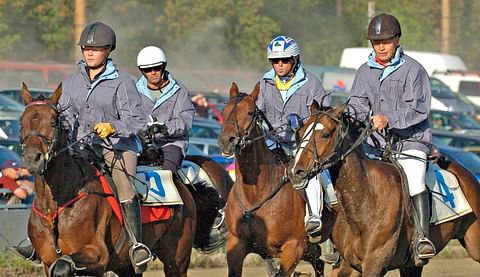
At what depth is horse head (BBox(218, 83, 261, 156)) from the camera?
1102cm

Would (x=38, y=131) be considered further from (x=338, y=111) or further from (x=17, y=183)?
(x=17, y=183)

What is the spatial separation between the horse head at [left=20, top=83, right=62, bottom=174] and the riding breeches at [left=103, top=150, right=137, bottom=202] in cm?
106

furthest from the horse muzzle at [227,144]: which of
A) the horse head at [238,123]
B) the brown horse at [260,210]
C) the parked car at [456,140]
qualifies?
the parked car at [456,140]

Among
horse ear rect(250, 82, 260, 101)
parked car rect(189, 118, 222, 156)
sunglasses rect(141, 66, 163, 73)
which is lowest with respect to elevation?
parked car rect(189, 118, 222, 156)

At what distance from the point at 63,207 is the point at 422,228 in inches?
122

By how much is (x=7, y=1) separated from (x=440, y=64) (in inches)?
606

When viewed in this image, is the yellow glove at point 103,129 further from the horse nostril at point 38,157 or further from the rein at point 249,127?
the rein at point 249,127

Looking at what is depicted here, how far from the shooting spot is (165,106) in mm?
12320

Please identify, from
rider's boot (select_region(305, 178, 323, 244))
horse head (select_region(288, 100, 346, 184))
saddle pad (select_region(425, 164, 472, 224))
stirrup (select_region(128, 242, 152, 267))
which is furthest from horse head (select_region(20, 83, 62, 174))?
saddle pad (select_region(425, 164, 472, 224))

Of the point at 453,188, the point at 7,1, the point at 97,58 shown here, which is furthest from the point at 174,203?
the point at 7,1

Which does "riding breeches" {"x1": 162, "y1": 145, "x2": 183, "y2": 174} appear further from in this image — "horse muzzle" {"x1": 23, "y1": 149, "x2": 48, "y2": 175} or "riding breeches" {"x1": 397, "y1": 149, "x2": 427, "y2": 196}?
"horse muzzle" {"x1": 23, "y1": 149, "x2": 48, "y2": 175}

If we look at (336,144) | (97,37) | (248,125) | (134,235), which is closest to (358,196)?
(336,144)

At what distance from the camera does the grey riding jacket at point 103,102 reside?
35.1ft

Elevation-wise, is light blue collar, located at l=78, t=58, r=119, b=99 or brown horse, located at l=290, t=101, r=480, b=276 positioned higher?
light blue collar, located at l=78, t=58, r=119, b=99
